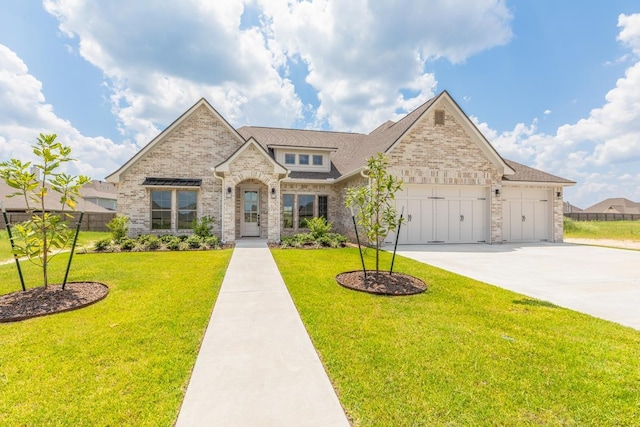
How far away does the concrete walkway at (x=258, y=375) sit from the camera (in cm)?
250

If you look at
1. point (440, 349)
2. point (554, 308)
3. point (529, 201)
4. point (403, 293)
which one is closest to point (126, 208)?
point (403, 293)

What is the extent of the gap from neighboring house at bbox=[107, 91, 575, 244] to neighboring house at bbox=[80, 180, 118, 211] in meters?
32.2

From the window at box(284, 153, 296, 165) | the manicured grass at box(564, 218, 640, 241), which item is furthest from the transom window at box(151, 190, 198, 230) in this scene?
the manicured grass at box(564, 218, 640, 241)

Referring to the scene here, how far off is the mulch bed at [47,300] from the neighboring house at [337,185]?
7.64 meters

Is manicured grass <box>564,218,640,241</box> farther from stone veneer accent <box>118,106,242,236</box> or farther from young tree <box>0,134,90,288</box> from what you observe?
young tree <box>0,134,90,288</box>

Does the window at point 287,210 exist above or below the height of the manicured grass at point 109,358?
above

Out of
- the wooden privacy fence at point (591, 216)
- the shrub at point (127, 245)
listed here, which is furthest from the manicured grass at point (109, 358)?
the wooden privacy fence at point (591, 216)

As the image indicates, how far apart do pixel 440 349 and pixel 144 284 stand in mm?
6508

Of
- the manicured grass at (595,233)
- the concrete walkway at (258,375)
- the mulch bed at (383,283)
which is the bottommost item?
the concrete walkway at (258,375)

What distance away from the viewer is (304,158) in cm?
1748

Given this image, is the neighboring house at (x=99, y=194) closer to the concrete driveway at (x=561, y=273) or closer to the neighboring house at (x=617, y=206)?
the concrete driveway at (x=561, y=273)

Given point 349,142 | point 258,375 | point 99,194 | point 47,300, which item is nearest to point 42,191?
point 47,300

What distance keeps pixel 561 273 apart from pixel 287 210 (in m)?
12.2

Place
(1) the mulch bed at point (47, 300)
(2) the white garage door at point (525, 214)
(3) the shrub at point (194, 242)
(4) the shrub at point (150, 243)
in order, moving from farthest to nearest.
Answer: (2) the white garage door at point (525, 214) < (3) the shrub at point (194, 242) < (4) the shrub at point (150, 243) < (1) the mulch bed at point (47, 300)
